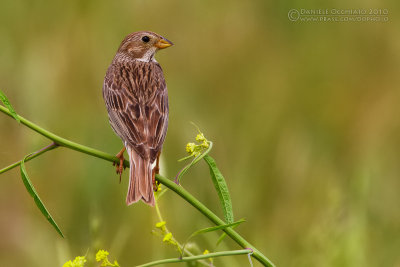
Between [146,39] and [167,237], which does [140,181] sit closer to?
[167,237]

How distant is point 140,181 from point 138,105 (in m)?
0.76

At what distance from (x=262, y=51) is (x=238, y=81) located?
0.33m

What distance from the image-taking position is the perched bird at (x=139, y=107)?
2.85 m

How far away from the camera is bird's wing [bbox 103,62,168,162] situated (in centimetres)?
316

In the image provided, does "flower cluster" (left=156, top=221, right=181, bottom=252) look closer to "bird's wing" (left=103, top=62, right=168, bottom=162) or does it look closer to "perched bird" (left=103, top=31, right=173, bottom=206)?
"perched bird" (left=103, top=31, right=173, bottom=206)

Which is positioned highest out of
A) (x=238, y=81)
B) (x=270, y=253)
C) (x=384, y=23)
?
(x=384, y=23)

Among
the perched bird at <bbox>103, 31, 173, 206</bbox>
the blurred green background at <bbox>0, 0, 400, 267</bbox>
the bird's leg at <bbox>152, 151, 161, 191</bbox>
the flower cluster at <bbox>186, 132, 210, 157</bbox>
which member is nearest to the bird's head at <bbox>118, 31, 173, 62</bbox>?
the perched bird at <bbox>103, 31, 173, 206</bbox>

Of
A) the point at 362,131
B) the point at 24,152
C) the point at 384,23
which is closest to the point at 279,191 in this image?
the point at 362,131

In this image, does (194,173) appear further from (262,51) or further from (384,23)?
(384,23)

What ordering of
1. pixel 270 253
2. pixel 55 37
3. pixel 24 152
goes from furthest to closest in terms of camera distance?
pixel 55 37 < pixel 24 152 < pixel 270 253

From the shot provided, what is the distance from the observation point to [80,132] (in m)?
4.85

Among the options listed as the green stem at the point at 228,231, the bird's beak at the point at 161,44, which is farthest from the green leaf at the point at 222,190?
the bird's beak at the point at 161,44

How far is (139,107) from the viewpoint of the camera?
3.43m

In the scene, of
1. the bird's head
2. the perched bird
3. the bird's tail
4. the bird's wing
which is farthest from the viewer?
the bird's head
